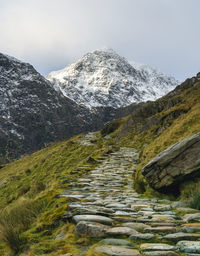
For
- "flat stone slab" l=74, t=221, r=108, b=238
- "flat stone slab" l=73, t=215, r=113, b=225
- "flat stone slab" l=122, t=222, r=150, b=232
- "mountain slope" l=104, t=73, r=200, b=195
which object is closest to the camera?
"flat stone slab" l=74, t=221, r=108, b=238

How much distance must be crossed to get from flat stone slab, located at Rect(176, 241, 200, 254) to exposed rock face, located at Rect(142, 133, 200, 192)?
4.47 m

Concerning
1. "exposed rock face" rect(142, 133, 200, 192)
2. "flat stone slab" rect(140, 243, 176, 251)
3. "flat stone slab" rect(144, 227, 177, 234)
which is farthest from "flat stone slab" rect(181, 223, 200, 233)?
"exposed rock face" rect(142, 133, 200, 192)

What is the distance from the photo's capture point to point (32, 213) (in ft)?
22.9

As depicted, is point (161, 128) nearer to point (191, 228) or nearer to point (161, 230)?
point (191, 228)

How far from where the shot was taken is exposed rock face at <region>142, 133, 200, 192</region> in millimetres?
7721

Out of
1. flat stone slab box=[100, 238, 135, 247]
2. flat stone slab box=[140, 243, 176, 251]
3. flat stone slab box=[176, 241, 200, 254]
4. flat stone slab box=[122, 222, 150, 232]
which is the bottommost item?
flat stone slab box=[100, 238, 135, 247]

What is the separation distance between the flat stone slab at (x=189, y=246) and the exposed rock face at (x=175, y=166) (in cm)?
447

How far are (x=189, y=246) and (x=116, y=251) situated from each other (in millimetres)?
1016

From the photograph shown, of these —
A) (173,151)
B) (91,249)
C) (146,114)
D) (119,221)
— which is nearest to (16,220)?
(119,221)

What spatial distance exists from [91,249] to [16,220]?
3.98 metres

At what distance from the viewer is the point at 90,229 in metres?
4.06

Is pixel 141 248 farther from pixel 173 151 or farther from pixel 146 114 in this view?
pixel 146 114

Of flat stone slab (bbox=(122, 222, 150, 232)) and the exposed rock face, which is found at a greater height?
the exposed rock face

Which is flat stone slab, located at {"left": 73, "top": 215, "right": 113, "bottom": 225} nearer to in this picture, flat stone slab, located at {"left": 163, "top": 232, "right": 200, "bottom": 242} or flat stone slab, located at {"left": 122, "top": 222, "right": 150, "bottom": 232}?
flat stone slab, located at {"left": 122, "top": 222, "right": 150, "bottom": 232}
